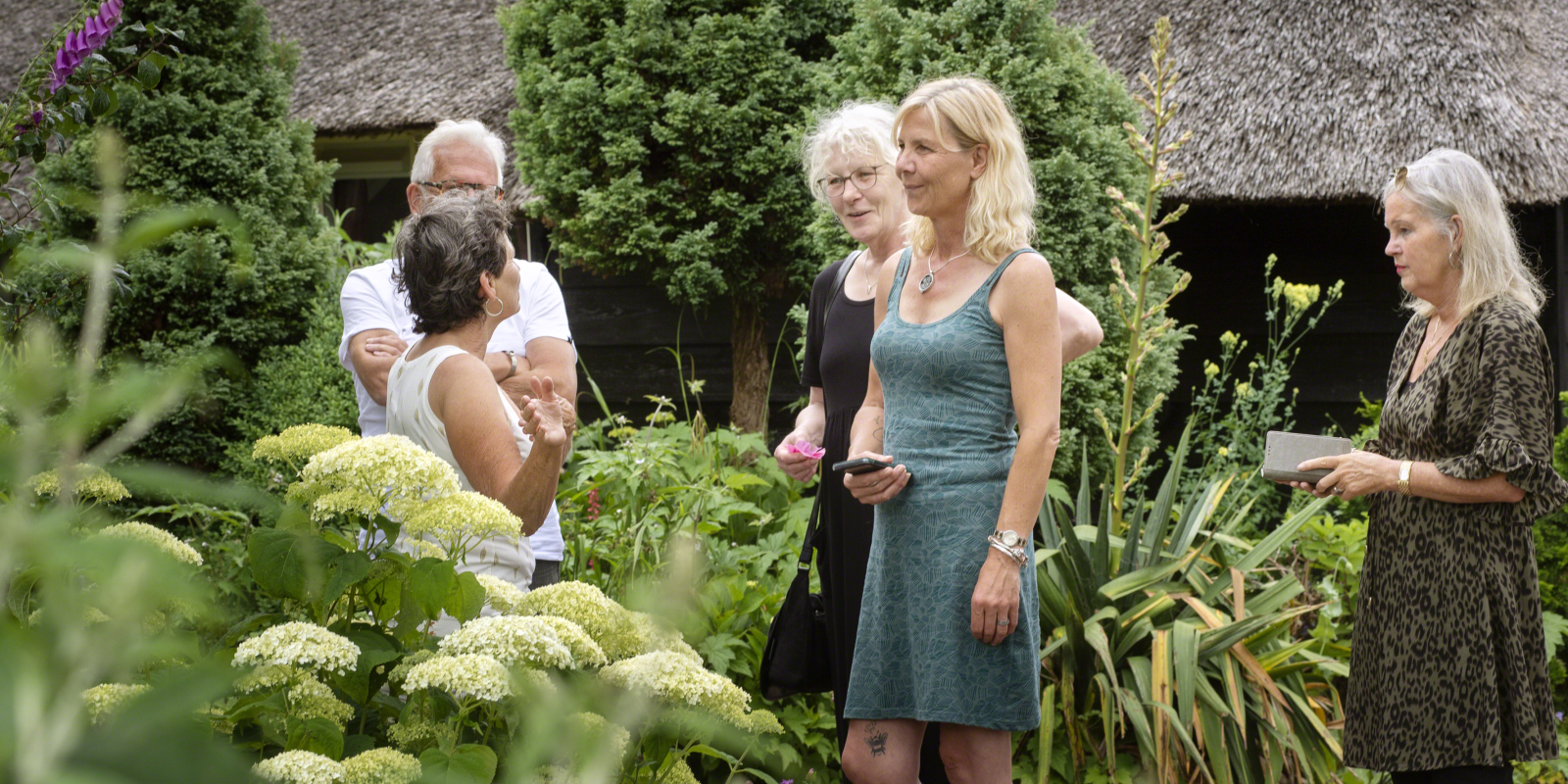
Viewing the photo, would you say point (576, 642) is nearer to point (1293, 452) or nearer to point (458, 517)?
point (458, 517)

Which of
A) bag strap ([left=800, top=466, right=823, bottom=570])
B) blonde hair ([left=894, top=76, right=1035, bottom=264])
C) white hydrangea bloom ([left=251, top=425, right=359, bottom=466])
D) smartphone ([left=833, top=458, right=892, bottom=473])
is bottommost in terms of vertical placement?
bag strap ([left=800, top=466, right=823, bottom=570])

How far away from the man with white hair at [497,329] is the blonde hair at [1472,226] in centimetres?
178

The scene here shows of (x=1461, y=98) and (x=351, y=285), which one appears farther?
(x=1461, y=98)

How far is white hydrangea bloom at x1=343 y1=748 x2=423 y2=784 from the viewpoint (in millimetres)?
887

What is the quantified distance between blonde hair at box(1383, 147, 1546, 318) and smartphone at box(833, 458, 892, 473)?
3.81ft

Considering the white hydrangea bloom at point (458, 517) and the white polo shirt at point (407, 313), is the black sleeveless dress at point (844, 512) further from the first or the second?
the white hydrangea bloom at point (458, 517)

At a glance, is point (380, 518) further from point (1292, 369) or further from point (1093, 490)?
point (1292, 369)

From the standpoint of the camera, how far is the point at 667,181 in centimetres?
650

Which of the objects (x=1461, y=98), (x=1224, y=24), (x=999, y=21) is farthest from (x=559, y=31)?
(x=1461, y=98)

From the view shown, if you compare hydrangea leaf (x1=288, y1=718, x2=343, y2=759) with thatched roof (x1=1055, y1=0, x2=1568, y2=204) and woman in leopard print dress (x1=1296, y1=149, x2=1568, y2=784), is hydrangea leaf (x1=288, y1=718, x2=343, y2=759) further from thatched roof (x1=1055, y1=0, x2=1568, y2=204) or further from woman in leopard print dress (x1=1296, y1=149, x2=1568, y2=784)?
thatched roof (x1=1055, y1=0, x2=1568, y2=204)

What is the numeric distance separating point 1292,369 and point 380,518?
627 centimetres

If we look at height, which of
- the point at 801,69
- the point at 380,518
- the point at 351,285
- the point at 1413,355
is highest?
the point at 801,69

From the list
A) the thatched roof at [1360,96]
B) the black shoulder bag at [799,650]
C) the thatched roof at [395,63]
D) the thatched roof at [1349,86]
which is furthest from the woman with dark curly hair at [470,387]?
the thatched roof at [395,63]

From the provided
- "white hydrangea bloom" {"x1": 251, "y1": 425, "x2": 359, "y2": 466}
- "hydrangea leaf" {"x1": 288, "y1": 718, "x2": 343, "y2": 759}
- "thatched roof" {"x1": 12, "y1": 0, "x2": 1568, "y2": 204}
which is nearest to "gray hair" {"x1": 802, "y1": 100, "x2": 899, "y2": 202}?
"white hydrangea bloom" {"x1": 251, "y1": 425, "x2": 359, "y2": 466}
